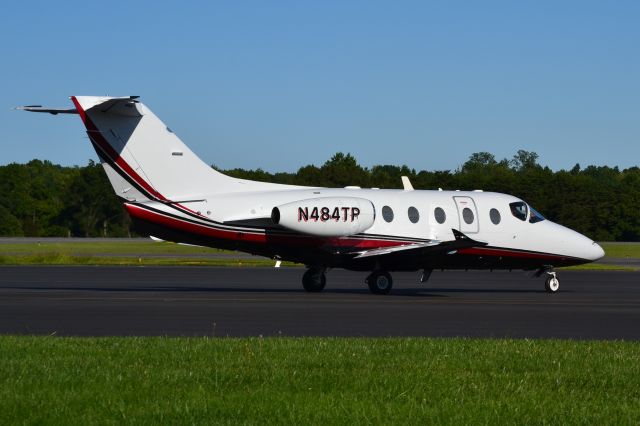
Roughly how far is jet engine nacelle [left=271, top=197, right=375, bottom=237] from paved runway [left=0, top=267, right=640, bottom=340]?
69.9 inches

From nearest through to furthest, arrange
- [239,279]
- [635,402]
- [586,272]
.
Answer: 1. [635,402]
2. [239,279]
3. [586,272]

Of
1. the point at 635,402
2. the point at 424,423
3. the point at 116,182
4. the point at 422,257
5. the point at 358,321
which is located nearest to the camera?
the point at 424,423

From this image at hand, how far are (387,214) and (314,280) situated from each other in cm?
277

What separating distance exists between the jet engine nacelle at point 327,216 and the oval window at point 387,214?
451 millimetres

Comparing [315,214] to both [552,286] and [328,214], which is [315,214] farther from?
[552,286]

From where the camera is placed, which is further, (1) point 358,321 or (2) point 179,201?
(2) point 179,201

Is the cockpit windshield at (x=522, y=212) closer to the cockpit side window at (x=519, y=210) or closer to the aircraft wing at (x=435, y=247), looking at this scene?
the cockpit side window at (x=519, y=210)

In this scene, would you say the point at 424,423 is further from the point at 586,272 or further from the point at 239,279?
Result: the point at 586,272

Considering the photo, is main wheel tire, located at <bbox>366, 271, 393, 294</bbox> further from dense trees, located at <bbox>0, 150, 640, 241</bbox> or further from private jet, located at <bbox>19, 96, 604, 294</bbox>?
dense trees, located at <bbox>0, 150, 640, 241</bbox>

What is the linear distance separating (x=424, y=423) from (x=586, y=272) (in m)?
39.9

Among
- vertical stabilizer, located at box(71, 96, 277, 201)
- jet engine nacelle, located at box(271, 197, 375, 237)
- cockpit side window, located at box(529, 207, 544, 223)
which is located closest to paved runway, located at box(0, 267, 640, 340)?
jet engine nacelle, located at box(271, 197, 375, 237)

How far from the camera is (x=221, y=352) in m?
14.2

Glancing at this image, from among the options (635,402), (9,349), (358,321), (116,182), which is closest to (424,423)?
(635,402)

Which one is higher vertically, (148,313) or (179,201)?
(179,201)
